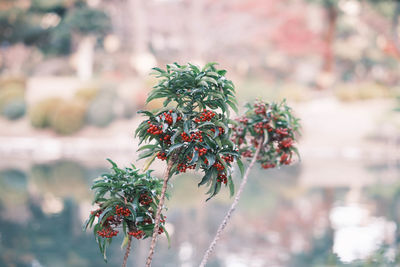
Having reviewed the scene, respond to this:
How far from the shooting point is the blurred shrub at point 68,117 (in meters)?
23.4

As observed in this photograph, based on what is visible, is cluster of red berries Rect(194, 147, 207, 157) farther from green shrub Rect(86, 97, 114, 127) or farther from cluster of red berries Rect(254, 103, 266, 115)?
green shrub Rect(86, 97, 114, 127)

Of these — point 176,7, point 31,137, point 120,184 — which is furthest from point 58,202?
point 176,7

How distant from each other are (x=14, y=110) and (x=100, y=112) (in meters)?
4.56

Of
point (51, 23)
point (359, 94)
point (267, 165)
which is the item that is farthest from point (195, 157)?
point (51, 23)

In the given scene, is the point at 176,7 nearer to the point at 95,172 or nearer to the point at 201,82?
the point at 95,172

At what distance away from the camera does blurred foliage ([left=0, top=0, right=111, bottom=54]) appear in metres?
27.8

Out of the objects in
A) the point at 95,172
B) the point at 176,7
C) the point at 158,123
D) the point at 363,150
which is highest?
the point at 176,7

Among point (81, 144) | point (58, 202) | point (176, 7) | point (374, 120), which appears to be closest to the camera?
point (58, 202)

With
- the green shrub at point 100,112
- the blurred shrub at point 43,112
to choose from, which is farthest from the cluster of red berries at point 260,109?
the blurred shrub at point 43,112

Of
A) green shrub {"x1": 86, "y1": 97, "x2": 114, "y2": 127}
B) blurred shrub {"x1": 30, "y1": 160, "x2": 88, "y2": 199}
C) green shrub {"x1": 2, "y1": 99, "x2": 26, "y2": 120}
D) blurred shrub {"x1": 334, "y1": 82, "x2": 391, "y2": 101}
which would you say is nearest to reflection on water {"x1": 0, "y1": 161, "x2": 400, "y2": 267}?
blurred shrub {"x1": 30, "y1": 160, "x2": 88, "y2": 199}

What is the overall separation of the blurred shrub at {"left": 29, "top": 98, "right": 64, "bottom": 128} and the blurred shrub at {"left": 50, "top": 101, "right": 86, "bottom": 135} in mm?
227

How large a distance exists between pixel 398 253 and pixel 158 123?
659cm

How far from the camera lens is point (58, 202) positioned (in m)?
12.8

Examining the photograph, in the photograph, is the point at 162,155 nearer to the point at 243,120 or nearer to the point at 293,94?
the point at 243,120
